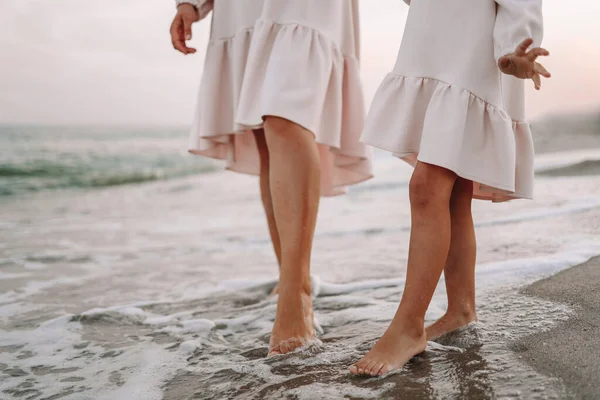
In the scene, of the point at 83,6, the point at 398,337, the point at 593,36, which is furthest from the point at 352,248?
the point at 83,6

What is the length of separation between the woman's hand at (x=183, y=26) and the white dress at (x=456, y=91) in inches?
36.8

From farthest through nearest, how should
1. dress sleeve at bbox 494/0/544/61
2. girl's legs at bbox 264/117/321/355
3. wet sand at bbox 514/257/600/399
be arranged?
1. girl's legs at bbox 264/117/321/355
2. dress sleeve at bbox 494/0/544/61
3. wet sand at bbox 514/257/600/399

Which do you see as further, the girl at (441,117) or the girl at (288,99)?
the girl at (288,99)

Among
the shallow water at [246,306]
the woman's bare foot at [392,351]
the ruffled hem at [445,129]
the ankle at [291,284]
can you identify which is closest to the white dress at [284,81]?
the ruffled hem at [445,129]

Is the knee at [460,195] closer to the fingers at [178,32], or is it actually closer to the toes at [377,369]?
the toes at [377,369]

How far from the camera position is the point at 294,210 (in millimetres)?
1765

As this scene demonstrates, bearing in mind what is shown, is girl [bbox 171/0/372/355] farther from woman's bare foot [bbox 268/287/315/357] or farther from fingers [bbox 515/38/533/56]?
fingers [bbox 515/38/533/56]

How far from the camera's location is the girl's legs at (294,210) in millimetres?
1704

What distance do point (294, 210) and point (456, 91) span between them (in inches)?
23.1

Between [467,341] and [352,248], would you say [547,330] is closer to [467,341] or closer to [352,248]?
[467,341]

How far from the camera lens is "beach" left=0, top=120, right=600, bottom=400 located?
1383mm

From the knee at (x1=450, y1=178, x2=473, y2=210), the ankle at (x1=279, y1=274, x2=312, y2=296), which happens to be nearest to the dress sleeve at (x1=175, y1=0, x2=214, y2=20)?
the ankle at (x1=279, y1=274, x2=312, y2=296)

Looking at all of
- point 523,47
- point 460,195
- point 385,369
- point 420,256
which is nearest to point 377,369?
point 385,369

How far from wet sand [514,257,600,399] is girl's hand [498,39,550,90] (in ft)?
1.97
